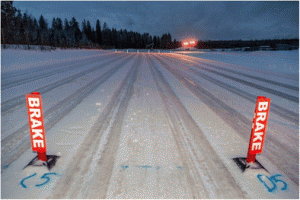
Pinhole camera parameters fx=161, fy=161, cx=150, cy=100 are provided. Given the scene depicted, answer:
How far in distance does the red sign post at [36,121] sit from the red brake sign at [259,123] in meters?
3.07

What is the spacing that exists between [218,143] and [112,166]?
7.20ft

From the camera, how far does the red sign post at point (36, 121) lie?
2219 millimetres

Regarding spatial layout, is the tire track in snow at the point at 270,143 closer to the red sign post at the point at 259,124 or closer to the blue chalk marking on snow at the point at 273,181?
the blue chalk marking on snow at the point at 273,181

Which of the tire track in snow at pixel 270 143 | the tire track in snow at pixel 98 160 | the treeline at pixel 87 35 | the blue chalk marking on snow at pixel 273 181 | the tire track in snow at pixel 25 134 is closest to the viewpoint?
the tire track in snow at pixel 98 160

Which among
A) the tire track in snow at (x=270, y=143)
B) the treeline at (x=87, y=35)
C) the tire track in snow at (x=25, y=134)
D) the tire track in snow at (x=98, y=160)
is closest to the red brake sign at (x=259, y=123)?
the tire track in snow at (x=270, y=143)

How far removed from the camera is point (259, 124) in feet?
7.88

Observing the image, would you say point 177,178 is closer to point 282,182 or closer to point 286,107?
point 282,182

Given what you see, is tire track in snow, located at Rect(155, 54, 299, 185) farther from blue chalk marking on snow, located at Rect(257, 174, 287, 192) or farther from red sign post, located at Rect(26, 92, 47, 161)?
red sign post, located at Rect(26, 92, 47, 161)

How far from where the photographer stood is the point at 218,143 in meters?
3.38

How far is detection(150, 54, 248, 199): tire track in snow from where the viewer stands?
2.25 m

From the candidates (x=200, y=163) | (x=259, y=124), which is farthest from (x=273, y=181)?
(x=200, y=163)

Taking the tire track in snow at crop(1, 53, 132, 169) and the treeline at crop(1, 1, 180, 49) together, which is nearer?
the tire track in snow at crop(1, 53, 132, 169)

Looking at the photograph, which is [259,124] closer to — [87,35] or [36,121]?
[36,121]

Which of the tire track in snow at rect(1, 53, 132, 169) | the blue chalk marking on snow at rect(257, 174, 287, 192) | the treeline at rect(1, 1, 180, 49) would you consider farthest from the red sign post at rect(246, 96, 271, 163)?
the treeline at rect(1, 1, 180, 49)
